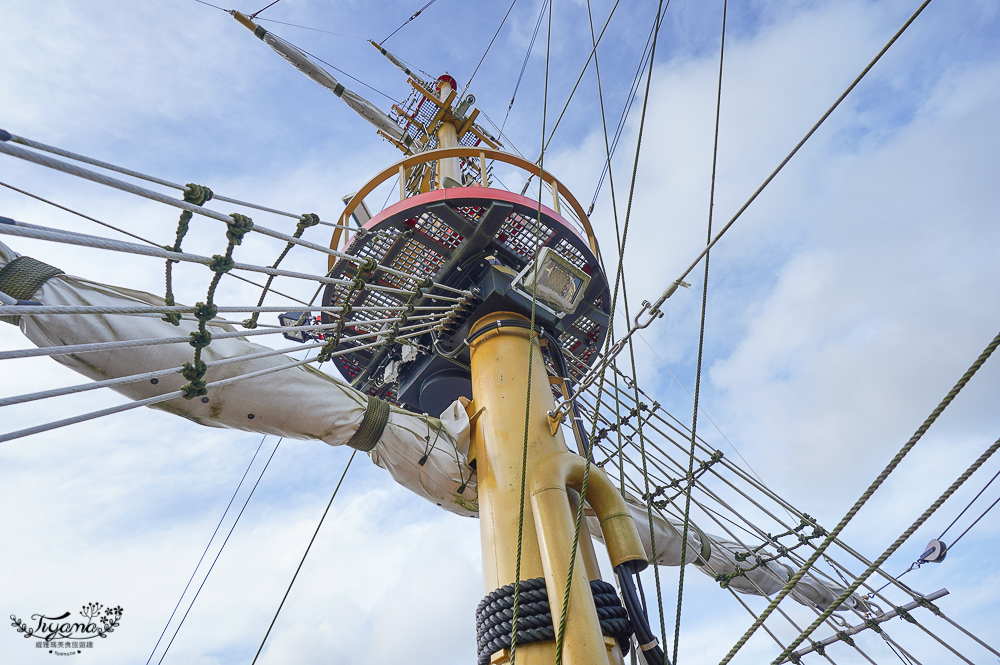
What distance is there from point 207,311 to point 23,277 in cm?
80

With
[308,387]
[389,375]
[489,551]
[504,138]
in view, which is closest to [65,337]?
[308,387]

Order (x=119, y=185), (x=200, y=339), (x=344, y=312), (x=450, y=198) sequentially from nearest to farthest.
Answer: (x=119, y=185), (x=200, y=339), (x=344, y=312), (x=450, y=198)

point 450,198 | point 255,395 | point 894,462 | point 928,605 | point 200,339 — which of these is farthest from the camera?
point 450,198

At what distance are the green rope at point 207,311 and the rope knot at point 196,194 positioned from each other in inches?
6.4

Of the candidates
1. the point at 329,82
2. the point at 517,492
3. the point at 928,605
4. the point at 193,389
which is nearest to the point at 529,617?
the point at 517,492

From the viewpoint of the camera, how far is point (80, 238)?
6.82 ft

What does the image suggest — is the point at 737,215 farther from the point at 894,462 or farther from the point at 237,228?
the point at 237,228

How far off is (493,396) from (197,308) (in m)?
2.02

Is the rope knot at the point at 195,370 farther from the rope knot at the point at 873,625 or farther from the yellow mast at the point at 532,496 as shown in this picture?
the rope knot at the point at 873,625

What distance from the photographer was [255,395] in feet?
11.7

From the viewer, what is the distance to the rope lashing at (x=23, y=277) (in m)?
2.57

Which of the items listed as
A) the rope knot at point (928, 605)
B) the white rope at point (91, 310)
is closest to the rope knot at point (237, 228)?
the white rope at point (91, 310)

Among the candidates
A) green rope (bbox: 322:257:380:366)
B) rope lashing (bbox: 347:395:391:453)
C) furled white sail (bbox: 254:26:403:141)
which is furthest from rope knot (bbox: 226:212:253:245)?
furled white sail (bbox: 254:26:403:141)

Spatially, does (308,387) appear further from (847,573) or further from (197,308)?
(847,573)
